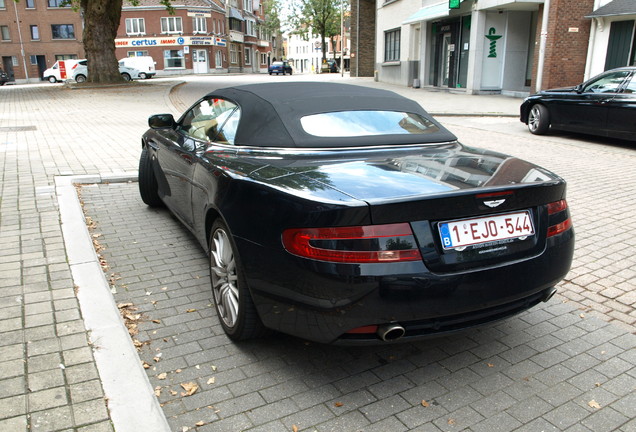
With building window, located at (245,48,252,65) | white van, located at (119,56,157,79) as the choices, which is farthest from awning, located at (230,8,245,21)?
white van, located at (119,56,157,79)

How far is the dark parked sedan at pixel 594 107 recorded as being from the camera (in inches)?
390

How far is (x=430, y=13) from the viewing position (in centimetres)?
2555

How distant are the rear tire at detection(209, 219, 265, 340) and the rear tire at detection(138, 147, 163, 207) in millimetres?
2626

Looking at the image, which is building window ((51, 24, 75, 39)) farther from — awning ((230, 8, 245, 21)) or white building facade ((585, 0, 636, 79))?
white building facade ((585, 0, 636, 79))

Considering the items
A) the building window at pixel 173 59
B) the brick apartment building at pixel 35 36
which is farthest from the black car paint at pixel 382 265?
the building window at pixel 173 59

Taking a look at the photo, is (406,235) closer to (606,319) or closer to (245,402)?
(245,402)

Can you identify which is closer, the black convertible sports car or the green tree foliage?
the black convertible sports car

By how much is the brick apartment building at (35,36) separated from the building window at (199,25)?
12.6 metres

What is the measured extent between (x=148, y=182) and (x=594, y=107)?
8716mm

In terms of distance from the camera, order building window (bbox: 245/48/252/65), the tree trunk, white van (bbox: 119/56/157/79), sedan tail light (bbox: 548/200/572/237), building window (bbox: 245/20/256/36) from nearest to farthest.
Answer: sedan tail light (bbox: 548/200/572/237) → the tree trunk → white van (bbox: 119/56/157/79) → building window (bbox: 245/20/256/36) → building window (bbox: 245/48/252/65)

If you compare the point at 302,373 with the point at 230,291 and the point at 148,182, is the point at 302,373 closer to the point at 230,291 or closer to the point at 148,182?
the point at 230,291

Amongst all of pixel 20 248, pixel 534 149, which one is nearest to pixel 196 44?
pixel 534 149

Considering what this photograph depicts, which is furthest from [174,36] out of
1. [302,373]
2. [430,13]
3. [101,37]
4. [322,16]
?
[302,373]

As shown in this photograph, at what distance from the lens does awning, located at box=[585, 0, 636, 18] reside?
54.1ft
